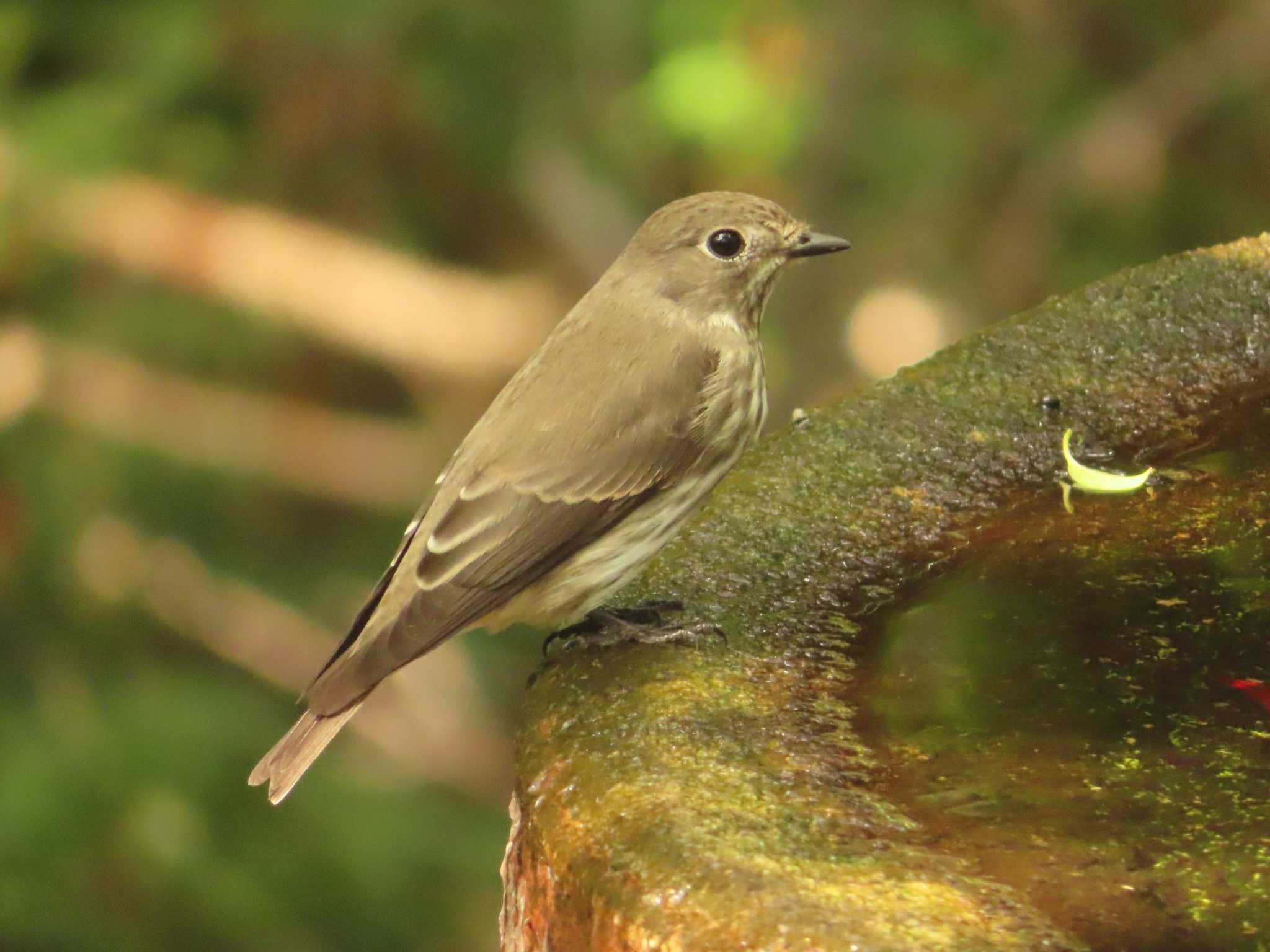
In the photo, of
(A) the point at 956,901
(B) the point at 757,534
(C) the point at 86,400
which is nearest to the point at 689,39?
(C) the point at 86,400

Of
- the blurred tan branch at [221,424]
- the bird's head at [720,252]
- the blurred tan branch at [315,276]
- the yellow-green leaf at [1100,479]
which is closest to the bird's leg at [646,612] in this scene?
the yellow-green leaf at [1100,479]

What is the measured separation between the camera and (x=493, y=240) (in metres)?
7.52

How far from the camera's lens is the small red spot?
2541 mm

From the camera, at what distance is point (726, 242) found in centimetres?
382

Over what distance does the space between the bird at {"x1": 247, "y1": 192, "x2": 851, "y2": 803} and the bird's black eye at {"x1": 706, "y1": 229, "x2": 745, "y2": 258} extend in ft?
0.34

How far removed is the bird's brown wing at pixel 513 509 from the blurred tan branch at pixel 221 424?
9.26 ft

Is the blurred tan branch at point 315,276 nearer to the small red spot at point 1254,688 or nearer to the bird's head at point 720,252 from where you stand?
the bird's head at point 720,252

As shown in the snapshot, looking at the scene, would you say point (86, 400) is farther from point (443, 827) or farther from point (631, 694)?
point (631, 694)

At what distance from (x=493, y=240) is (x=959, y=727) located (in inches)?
206

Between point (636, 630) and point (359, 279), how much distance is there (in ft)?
12.5

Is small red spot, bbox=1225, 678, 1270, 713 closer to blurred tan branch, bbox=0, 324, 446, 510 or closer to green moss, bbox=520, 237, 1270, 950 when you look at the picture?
green moss, bbox=520, 237, 1270, 950

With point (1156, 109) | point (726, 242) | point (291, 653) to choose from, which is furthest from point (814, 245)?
point (1156, 109)

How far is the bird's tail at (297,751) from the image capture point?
10.2 ft

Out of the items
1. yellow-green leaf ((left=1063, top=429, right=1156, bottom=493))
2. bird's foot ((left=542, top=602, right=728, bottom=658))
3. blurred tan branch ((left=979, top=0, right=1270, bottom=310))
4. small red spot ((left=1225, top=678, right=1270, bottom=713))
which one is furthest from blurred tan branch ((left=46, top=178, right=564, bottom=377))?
small red spot ((left=1225, top=678, right=1270, bottom=713))
